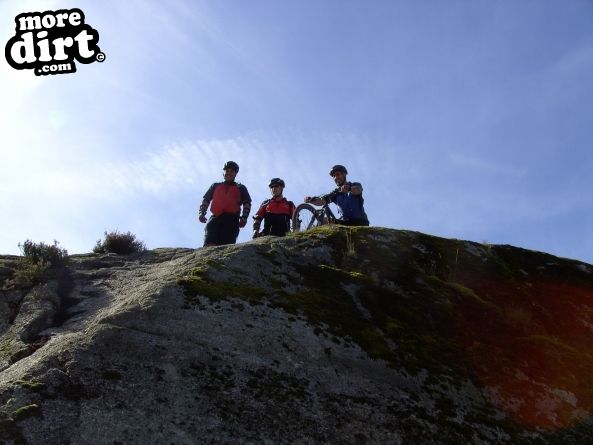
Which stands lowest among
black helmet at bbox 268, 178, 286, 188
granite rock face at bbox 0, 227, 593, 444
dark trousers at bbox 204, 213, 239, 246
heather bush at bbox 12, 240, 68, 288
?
granite rock face at bbox 0, 227, 593, 444

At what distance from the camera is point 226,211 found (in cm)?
1374

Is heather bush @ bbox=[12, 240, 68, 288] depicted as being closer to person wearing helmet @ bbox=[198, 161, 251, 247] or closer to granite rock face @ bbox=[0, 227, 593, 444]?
granite rock face @ bbox=[0, 227, 593, 444]

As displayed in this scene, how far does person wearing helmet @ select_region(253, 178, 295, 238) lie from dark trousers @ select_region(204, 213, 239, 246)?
3.44 ft

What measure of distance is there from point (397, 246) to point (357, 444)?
5.65 metres

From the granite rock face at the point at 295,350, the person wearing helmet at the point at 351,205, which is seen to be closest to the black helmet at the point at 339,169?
the person wearing helmet at the point at 351,205

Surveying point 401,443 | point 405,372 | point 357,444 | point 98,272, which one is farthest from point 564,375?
point 98,272

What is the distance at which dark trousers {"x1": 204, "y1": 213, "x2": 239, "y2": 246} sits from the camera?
13.6 m

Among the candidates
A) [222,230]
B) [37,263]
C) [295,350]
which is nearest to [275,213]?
[222,230]

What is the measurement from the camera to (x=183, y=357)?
19.4ft

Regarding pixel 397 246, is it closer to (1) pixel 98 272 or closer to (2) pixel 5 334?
(1) pixel 98 272

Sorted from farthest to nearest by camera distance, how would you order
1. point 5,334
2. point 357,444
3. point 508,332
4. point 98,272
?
point 98,272
point 508,332
point 5,334
point 357,444

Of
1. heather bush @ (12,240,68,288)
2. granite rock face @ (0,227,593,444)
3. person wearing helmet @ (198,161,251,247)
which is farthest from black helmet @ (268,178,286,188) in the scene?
heather bush @ (12,240,68,288)

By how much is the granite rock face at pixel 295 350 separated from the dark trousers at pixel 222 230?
283cm

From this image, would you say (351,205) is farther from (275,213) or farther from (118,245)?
(118,245)
